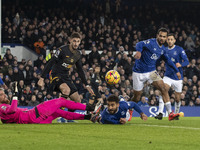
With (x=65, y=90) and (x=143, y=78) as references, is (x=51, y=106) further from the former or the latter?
(x=143, y=78)

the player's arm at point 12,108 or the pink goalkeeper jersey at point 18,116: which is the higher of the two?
the player's arm at point 12,108

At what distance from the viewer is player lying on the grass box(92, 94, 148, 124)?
9.34m

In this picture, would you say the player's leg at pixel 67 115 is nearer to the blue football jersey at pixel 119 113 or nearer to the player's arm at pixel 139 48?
the blue football jersey at pixel 119 113

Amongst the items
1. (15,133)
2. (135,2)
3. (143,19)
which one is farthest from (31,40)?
(15,133)

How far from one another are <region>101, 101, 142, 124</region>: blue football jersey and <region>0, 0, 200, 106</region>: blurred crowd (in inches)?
293

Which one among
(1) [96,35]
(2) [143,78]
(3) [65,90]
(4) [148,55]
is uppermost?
(1) [96,35]

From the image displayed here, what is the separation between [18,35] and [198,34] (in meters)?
10.5

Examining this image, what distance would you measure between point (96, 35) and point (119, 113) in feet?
46.7

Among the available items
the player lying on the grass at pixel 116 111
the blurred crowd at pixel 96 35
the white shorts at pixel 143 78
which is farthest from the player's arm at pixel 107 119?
the blurred crowd at pixel 96 35

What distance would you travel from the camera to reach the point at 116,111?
31.2 feet

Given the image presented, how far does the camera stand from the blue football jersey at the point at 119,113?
31.0 feet

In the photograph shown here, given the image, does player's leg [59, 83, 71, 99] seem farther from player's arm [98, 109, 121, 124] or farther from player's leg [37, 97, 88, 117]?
player's arm [98, 109, 121, 124]

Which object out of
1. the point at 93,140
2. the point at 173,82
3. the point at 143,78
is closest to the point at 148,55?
the point at 143,78

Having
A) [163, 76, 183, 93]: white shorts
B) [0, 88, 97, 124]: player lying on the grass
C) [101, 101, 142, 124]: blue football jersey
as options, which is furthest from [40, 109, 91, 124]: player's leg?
[163, 76, 183, 93]: white shorts
